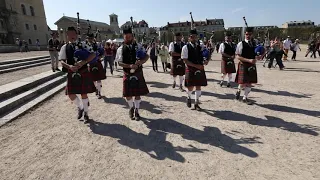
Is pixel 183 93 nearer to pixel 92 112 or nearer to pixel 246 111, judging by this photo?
pixel 246 111

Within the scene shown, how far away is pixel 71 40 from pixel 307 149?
5.08 metres

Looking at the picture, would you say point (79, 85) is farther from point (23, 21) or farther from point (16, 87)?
point (23, 21)

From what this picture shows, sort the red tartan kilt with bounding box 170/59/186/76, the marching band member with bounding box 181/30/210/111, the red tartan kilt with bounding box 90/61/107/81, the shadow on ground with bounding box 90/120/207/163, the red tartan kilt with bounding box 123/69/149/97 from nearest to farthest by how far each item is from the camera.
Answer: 1. the shadow on ground with bounding box 90/120/207/163
2. the red tartan kilt with bounding box 123/69/149/97
3. the marching band member with bounding box 181/30/210/111
4. the red tartan kilt with bounding box 90/61/107/81
5. the red tartan kilt with bounding box 170/59/186/76

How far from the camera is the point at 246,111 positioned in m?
5.86

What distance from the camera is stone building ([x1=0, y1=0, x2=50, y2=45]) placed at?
3997 centimetres

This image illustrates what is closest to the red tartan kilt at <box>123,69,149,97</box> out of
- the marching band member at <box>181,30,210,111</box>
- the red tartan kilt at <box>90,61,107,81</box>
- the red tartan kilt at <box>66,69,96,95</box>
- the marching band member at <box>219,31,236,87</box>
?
the red tartan kilt at <box>66,69,96,95</box>

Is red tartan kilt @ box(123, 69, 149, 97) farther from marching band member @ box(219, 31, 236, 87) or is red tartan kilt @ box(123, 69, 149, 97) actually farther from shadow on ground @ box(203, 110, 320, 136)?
marching band member @ box(219, 31, 236, 87)

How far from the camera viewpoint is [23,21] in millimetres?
44188

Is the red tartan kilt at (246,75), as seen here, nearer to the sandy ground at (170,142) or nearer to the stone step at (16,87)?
the sandy ground at (170,142)

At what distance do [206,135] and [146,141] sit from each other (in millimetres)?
1196

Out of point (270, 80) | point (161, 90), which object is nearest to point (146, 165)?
point (161, 90)

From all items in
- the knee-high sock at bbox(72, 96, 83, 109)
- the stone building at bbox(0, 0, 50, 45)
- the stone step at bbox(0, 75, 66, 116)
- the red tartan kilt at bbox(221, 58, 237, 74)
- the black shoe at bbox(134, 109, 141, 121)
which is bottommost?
the black shoe at bbox(134, 109, 141, 121)

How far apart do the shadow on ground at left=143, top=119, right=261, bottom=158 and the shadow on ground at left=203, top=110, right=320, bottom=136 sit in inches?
33.2

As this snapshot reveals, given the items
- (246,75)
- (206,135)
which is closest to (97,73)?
(206,135)
